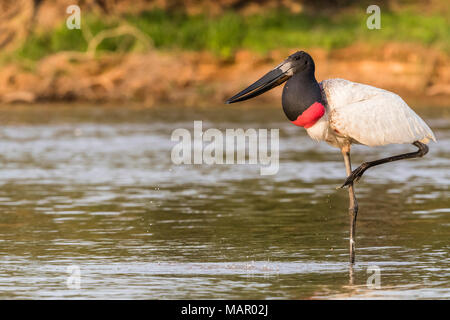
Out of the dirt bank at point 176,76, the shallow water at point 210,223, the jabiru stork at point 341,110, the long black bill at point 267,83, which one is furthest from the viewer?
the dirt bank at point 176,76

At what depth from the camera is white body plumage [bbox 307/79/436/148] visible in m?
9.94

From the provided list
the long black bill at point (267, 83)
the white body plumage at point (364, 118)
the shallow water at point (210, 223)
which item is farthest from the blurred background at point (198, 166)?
the long black bill at point (267, 83)

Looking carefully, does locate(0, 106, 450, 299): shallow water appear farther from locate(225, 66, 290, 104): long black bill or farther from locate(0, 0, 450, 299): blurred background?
locate(225, 66, 290, 104): long black bill

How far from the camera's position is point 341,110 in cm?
995

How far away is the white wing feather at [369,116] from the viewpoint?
9.94 meters

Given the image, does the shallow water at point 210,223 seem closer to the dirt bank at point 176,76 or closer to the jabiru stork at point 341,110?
the jabiru stork at point 341,110

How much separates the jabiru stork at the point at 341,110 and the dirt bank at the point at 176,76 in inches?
763

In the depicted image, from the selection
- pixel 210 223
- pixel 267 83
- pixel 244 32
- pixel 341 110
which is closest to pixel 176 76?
pixel 244 32

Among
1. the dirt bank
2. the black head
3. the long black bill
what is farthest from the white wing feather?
the dirt bank

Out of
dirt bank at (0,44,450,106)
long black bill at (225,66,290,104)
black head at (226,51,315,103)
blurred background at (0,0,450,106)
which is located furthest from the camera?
blurred background at (0,0,450,106)

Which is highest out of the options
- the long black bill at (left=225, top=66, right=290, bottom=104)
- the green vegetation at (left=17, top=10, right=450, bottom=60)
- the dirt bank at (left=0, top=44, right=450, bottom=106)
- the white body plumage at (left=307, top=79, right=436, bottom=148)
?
the green vegetation at (left=17, top=10, right=450, bottom=60)

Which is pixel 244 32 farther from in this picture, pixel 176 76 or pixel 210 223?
pixel 210 223

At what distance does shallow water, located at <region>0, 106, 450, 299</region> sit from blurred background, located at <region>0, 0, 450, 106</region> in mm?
8685
